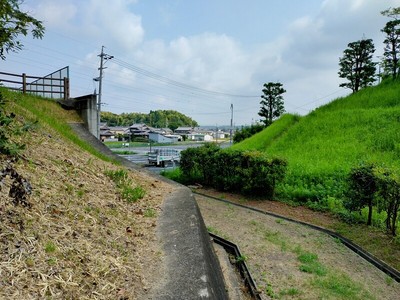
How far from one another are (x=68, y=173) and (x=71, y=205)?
846 mm

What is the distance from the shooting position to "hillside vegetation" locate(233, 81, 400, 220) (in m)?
8.36

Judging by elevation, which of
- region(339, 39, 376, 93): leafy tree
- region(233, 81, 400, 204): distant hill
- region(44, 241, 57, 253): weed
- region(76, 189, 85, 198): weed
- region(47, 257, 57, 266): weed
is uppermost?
region(339, 39, 376, 93): leafy tree

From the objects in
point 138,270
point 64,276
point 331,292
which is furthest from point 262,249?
point 64,276

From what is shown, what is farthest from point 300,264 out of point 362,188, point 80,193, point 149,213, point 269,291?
point 80,193

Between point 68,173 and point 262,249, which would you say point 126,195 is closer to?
point 68,173

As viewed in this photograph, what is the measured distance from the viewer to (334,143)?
12055mm

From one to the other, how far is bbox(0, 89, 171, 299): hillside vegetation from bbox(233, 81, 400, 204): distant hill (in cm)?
598

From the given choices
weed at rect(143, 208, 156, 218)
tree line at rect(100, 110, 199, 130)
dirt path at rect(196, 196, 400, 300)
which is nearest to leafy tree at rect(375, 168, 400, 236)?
dirt path at rect(196, 196, 400, 300)

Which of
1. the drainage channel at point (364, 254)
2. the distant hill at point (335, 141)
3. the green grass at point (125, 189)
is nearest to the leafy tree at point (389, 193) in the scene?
the drainage channel at point (364, 254)

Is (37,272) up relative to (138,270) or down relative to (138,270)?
up

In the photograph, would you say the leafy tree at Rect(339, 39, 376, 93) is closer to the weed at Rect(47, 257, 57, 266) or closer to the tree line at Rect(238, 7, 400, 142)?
the tree line at Rect(238, 7, 400, 142)

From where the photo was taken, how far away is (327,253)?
4633 mm

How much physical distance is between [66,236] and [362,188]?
576 cm

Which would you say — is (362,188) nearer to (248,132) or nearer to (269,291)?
(269,291)
